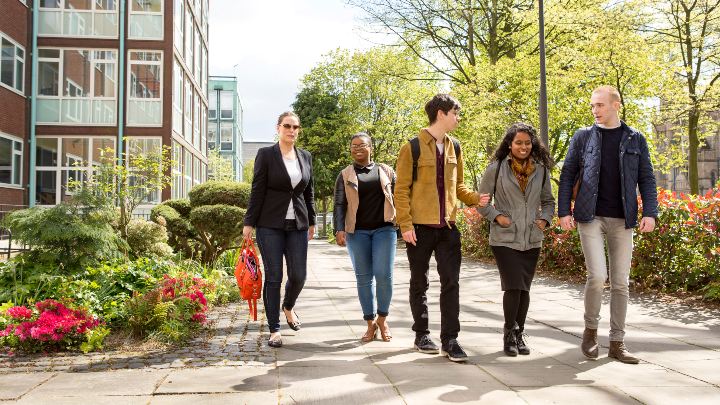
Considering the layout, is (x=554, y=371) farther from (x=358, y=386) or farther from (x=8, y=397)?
(x=8, y=397)

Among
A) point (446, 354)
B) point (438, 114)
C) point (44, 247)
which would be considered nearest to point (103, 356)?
point (44, 247)

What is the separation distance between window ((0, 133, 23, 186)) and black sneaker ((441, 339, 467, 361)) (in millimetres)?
19011

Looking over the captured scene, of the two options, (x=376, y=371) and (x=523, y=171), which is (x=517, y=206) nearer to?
(x=523, y=171)

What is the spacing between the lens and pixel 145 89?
77.5ft

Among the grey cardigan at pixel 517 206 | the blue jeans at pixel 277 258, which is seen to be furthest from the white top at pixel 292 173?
the grey cardigan at pixel 517 206

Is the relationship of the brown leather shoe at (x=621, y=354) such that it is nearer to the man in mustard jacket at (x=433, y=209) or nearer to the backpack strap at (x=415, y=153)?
the man in mustard jacket at (x=433, y=209)

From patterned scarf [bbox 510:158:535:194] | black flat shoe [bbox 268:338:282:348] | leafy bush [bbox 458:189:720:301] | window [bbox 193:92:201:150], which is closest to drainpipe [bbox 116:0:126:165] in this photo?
window [bbox 193:92:201:150]

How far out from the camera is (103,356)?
495cm

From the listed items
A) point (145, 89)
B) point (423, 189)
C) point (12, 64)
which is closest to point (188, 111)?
point (145, 89)

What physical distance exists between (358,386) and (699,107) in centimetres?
1983

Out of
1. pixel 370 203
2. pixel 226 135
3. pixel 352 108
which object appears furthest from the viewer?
pixel 226 135

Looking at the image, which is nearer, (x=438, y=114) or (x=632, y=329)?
(x=438, y=114)

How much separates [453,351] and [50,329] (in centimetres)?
310

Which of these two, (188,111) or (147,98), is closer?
Result: (147,98)
